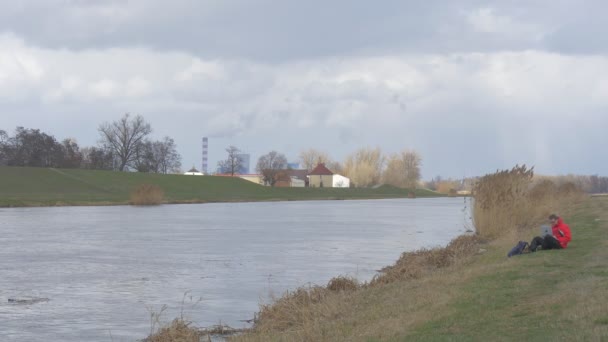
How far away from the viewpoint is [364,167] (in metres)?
183

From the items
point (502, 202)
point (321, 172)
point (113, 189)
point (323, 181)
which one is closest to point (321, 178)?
point (323, 181)

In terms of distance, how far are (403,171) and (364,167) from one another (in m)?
9.19

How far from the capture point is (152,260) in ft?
82.3

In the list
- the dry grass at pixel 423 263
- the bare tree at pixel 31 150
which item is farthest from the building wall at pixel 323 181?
the dry grass at pixel 423 263

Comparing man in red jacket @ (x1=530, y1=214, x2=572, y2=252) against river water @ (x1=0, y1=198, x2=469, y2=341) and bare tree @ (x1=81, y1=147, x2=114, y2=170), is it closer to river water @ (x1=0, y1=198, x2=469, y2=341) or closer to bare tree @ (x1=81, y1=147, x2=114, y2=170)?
river water @ (x1=0, y1=198, x2=469, y2=341)

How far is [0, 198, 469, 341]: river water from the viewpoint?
14992 millimetres

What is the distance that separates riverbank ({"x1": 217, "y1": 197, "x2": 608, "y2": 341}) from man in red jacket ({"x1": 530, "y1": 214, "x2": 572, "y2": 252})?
0.90 meters

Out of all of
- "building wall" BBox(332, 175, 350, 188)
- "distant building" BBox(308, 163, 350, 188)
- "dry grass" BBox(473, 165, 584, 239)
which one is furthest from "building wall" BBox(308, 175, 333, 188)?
"dry grass" BBox(473, 165, 584, 239)

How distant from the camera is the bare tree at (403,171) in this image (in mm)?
178875

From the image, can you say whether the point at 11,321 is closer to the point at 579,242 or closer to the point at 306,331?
the point at 306,331

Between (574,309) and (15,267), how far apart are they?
57.5 feet

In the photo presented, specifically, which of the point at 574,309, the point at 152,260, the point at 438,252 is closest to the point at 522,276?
the point at 574,309

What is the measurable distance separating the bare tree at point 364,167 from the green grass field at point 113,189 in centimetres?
3947

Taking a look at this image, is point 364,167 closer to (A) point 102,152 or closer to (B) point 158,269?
(A) point 102,152
